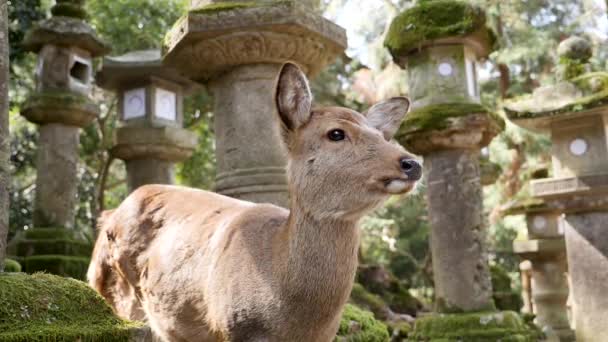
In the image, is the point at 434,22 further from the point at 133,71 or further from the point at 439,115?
the point at 133,71

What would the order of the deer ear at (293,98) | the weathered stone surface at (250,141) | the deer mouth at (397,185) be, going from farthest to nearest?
1. the weathered stone surface at (250,141)
2. the deer ear at (293,98)
3. the deer mouth at (397,185)

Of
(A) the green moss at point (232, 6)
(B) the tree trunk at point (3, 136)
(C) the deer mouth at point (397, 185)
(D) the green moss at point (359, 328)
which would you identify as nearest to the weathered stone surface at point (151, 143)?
(A) the green moss at point (232, 6)

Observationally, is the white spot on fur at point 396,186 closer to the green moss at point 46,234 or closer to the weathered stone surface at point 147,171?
the weathered stone surface at point 147,171

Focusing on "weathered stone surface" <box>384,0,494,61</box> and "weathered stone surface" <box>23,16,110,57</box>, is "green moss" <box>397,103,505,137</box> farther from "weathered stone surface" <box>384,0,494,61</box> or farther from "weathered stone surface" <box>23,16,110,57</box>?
"weathered stone surface" <box>23,16,110,57</box>

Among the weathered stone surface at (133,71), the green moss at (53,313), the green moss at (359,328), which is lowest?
the green moss at (359,328)

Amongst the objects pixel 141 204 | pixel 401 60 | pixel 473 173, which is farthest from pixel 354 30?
pixel 141 204

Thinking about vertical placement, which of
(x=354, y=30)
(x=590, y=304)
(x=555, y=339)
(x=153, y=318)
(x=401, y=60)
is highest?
(x=354, y=30)

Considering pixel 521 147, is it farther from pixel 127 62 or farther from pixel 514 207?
pixel 127 62

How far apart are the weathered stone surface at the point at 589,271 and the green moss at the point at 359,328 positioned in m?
4.31

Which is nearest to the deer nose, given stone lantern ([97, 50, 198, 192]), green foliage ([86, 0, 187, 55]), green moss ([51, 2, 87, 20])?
stone lantern ([97, 50, 198, 192])

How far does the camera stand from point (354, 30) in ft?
55.6

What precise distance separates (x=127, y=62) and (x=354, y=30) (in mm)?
9566

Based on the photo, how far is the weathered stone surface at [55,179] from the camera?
28.3 feet

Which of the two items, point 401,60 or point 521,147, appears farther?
point 521,147
